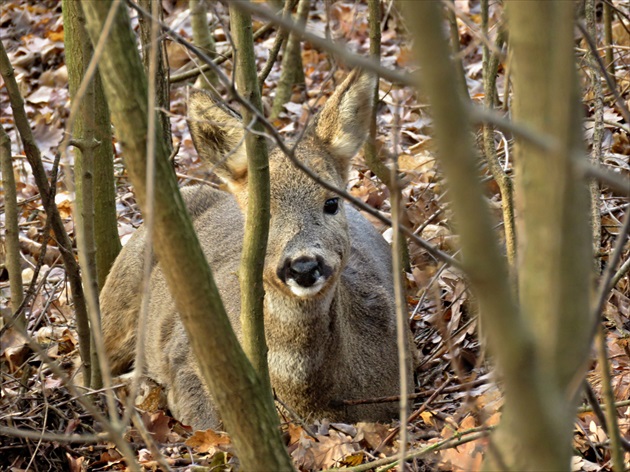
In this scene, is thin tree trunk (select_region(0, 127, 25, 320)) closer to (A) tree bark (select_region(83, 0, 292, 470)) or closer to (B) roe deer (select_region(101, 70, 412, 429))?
(B) roe deer (select_region(101, 70, 412, 429))

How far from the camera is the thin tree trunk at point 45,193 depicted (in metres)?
4.52

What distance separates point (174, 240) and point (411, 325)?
4.07 metres

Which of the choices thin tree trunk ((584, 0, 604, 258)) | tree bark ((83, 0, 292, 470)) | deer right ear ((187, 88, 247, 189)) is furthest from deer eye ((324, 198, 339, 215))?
tree bark ((83, 0, 292, 470))

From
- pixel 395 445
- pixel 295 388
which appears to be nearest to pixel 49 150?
pixel 295 388

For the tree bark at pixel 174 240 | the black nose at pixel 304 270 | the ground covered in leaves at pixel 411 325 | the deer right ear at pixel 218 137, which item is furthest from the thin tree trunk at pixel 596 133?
the tree bark at pixel 174 240

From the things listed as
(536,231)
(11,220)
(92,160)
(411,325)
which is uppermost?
(92,160)

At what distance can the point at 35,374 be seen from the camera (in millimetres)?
6059

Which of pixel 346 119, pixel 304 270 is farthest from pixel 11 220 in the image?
pixel 346 119

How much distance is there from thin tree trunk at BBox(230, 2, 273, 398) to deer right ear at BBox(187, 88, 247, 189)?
1446mm

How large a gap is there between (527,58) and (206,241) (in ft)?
16.6

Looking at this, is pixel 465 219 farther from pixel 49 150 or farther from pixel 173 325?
pixel 49 150

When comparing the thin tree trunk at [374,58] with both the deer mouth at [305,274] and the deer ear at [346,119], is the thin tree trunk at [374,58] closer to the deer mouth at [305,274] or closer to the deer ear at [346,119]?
the deer ear at [346,119]

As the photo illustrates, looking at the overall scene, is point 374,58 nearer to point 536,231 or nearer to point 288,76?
point 536,231

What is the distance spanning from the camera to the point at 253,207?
145 inches
